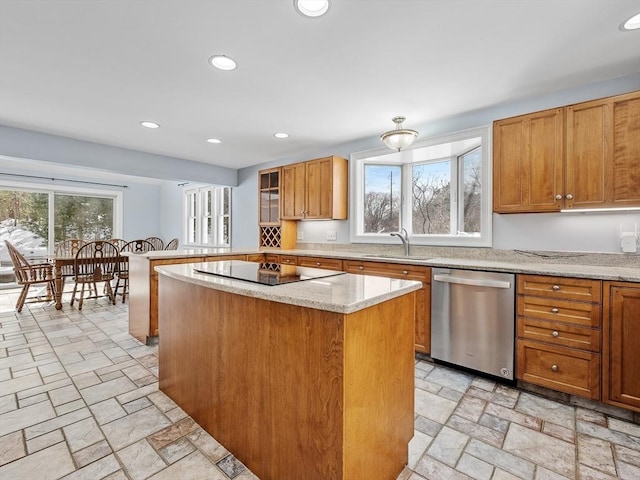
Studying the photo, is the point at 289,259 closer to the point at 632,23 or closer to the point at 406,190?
the point at 406,190

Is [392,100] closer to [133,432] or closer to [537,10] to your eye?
[537,10]

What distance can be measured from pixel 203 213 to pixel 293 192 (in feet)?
11.1

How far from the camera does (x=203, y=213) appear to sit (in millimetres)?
6996

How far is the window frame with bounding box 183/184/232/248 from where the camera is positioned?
651cm

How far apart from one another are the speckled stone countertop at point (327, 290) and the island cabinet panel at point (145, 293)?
1.60 meters

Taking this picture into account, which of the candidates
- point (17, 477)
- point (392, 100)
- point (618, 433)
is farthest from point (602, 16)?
point (17, 477)

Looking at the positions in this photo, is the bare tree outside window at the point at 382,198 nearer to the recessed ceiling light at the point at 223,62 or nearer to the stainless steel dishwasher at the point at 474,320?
the stainless steel dishwasher at the point at 474,320

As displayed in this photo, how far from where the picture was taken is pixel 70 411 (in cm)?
198

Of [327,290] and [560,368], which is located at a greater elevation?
[327,290]

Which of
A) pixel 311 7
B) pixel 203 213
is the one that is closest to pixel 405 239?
pixel 311 7

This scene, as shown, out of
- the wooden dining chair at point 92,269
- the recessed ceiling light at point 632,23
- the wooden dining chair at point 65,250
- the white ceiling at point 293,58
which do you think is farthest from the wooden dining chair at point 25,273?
the recessed ceiling light at point 632,23

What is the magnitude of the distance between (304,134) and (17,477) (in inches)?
143

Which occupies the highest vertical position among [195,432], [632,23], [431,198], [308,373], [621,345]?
[632,23]

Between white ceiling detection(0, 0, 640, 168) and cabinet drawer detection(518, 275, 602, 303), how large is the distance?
1544 mm
